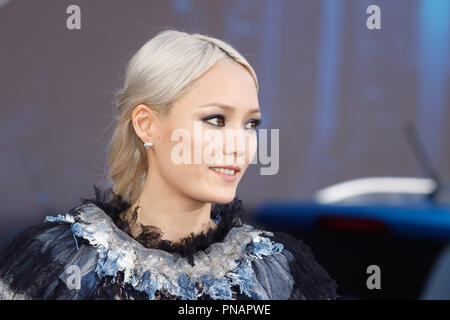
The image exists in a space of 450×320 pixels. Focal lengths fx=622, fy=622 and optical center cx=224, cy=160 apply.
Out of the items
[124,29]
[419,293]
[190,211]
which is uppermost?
[124,29]

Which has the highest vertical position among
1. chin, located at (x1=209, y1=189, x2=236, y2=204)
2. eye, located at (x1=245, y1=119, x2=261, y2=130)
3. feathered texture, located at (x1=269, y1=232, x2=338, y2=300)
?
eye, located at (x1=245, y1=119, x2=261, y2=130)

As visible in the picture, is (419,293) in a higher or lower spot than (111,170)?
lower

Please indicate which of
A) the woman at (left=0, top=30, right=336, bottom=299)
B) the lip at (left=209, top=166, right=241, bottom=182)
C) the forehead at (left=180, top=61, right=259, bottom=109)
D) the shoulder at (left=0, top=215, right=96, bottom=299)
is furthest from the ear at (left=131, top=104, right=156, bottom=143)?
the shoulder at (left=0, top=215, right=96, bottom=299)

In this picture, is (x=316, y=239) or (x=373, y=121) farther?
(x=373, y=121)

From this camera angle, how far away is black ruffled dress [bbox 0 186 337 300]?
179 cm

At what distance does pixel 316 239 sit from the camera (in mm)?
3236

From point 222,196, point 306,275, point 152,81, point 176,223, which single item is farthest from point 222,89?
point 306,275

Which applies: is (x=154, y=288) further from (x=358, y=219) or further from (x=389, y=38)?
(x=389, y=38)

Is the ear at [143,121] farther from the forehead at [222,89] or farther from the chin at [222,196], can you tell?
the chin at [222,196]

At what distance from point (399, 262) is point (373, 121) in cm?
327

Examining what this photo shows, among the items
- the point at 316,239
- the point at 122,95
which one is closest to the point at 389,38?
the point at 316,239

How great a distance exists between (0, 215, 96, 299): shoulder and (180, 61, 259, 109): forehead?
544 millimetres

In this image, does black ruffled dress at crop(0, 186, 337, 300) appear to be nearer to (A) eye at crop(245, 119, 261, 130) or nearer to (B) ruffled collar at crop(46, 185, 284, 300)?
(B) ruffled collar at crop(46, 185, 284, 300)

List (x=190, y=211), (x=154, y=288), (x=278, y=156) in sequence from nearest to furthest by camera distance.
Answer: (x=154, y=288)
(x=190, y=211)
(x=278, y=156)
